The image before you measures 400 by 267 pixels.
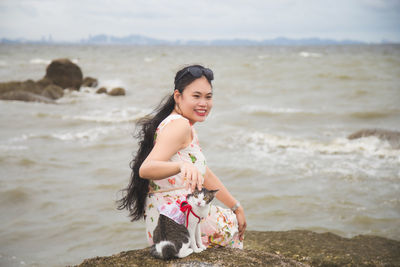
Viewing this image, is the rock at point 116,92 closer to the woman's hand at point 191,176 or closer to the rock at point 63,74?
the rock at point 63,74

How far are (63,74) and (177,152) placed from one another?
19.8 meters

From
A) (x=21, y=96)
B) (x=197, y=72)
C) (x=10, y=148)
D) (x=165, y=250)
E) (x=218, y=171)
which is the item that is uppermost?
(x=197, y=72)

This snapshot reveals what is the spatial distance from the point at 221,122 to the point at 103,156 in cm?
476

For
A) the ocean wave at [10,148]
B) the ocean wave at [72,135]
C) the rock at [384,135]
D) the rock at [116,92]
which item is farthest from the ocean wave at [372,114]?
the rock at [116,92]

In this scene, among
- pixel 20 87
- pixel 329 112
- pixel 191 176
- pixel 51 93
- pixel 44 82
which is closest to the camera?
pixel 191 176

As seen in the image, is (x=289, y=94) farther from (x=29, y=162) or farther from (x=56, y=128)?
(x=29, y=162)

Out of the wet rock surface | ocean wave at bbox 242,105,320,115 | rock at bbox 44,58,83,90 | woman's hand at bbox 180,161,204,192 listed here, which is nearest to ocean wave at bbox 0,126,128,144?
ocean wave at bbox 242,105,320,115

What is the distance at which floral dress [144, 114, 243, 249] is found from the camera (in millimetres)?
2381

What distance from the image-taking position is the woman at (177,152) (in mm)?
2281

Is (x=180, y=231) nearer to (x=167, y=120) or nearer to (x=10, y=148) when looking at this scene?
(x=167, y=120)

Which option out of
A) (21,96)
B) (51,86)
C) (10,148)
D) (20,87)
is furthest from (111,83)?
(10,148)

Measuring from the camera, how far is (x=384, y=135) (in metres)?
9.43

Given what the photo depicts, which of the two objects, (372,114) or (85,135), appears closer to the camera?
(85,135)

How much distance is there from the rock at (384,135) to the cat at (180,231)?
810 cm
